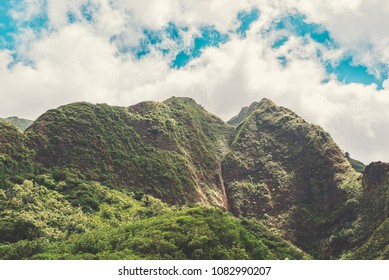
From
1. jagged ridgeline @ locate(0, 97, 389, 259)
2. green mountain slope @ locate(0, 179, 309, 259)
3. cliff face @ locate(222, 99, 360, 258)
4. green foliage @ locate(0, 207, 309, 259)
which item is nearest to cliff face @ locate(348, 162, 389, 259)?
jagged ridgeline @ locate(0, 97, 389, 259)

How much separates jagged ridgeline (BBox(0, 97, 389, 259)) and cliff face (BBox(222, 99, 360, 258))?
290mm

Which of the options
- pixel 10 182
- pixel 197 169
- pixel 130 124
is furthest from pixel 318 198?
pixel 10 182

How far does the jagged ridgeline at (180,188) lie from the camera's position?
142 feet

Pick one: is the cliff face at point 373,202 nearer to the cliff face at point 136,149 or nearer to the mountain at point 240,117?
the cliff face at point 136,149

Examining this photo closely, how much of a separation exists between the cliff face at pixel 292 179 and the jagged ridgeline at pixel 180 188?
290mm

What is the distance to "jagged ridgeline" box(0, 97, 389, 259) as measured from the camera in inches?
1700

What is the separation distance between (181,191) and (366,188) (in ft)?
123

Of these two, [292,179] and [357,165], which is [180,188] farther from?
[357,165]

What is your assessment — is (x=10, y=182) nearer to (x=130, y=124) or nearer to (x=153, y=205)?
(x=153, y=205)

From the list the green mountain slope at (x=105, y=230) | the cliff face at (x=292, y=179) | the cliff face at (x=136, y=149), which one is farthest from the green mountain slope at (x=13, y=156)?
the cliff face at (x=292, y=179)

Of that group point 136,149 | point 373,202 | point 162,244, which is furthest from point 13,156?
point 373,202

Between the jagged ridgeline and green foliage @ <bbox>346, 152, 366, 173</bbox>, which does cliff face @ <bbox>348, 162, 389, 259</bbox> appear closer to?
the jagged ridgeline

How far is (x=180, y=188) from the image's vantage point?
86.6 m

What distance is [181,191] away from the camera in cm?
8619
